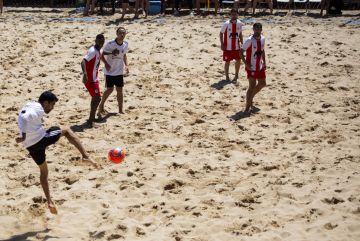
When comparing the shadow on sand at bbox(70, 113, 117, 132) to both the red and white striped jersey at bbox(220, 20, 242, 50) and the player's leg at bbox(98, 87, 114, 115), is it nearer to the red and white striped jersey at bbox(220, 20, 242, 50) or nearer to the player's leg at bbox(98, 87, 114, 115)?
the player's leg at bbox(98, 87, 114, 115)

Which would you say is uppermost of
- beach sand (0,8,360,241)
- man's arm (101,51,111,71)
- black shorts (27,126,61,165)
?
man's arm (101,51,111,71)

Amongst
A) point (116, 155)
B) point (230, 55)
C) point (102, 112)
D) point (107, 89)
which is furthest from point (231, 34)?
point (116, 155)

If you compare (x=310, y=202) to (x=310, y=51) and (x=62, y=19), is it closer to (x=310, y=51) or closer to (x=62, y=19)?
(x=310, y=51)

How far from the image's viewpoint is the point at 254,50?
10.4 metres

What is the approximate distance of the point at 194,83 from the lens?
12359 mm

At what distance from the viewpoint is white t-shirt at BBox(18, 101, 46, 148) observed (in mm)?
6547

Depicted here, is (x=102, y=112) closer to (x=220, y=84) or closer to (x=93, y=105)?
(x=93, y=105)

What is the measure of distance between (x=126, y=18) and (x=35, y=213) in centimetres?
1154

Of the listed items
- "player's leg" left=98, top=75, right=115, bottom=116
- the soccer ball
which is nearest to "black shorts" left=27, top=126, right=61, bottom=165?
the soccer ball

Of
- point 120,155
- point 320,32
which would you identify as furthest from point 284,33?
point 120,155

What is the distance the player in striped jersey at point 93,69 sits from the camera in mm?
9750

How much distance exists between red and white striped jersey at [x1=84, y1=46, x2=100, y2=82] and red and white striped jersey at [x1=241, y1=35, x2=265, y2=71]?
2700 mm

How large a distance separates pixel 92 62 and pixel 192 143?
89.7 inches

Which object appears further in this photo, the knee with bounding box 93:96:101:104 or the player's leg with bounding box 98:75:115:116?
the player's leg with bounding box 98:75:115:116
